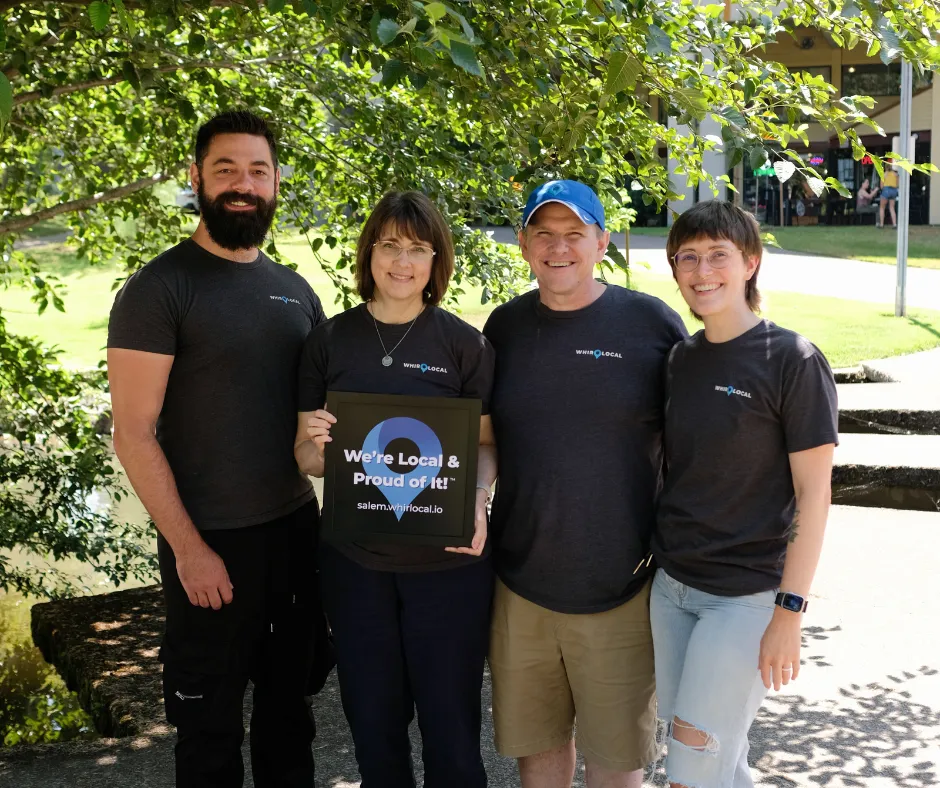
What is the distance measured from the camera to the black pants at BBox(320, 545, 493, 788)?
10.2 ft

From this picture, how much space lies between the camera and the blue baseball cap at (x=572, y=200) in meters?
3.18

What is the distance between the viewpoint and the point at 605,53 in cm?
406

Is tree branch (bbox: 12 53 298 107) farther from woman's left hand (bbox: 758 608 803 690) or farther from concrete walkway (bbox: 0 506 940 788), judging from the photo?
woman's left hand (bbox: 758 608 803 690)

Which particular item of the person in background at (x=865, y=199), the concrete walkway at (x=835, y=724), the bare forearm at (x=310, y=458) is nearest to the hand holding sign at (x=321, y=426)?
the bare forearm at (x=310, y=458)

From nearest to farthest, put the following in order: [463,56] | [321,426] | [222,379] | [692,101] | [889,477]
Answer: [463,56] < [321,426] < [222,379] < [692,101] < [889,477]

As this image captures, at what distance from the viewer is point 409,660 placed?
315 centimetres

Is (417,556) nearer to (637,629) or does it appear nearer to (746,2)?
(637,629)

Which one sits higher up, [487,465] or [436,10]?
[436,10]

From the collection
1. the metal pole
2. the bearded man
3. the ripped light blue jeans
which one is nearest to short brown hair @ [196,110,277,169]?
the bearded man

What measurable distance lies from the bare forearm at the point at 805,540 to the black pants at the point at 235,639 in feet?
5.01

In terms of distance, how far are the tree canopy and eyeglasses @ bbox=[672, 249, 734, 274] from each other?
54cm

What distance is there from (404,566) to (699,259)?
118 centimetres

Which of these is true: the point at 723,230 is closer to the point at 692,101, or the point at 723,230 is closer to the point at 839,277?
the point at 692,101

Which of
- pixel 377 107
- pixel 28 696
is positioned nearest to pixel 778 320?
pixel 377 107
